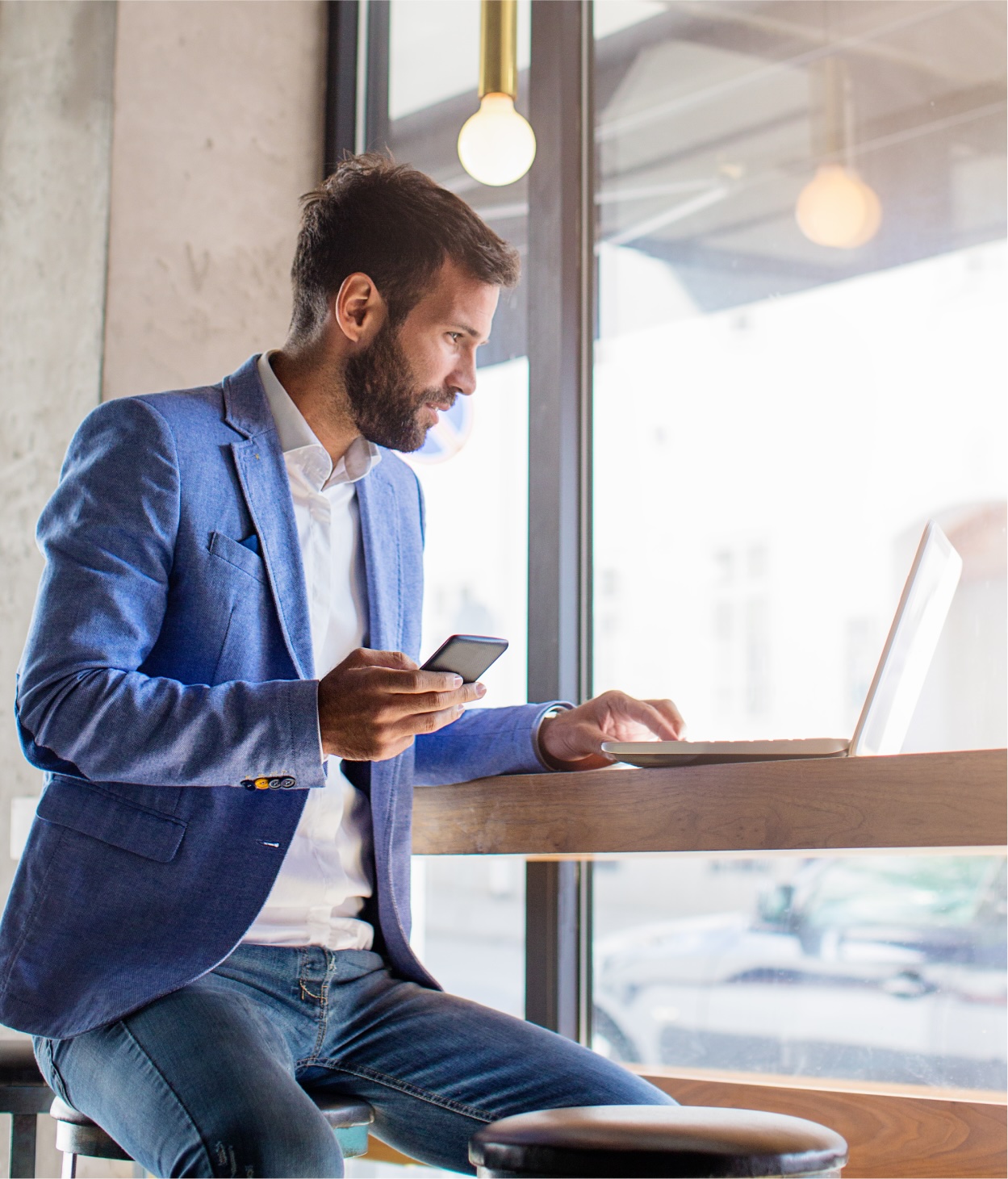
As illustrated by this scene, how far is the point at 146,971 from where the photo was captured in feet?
4.06

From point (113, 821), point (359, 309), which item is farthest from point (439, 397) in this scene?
point (113, 821)

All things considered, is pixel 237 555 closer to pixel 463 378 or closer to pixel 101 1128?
pixel 463 378

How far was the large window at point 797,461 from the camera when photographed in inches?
83.2

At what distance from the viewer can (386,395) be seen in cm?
165

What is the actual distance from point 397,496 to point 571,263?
98cm

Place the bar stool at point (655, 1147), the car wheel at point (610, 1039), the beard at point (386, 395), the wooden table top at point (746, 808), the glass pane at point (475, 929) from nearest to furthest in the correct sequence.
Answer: the bar stool at point (655, 1147), the wooden table top at point (746, 808), the beard at point (386, 395), the car wheel at point (610, 1039), the glass pane at point (475, 929)

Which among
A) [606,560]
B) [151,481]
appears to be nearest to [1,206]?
[606,560]

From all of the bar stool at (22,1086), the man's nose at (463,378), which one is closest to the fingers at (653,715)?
the man's nose at (463,378)

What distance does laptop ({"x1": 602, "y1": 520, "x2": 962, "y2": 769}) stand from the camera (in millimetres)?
1225

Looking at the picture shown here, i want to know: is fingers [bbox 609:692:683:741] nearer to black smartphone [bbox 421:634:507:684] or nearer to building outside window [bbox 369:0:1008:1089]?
black smartphone [bbox 421:634:507:684]

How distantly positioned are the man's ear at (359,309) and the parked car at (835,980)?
3.56 feet

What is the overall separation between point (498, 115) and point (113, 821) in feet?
4.51

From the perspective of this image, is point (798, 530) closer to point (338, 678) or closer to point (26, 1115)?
point (338, 678)

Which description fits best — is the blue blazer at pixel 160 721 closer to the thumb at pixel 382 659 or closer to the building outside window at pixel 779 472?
the thumb at pixel 382 659
